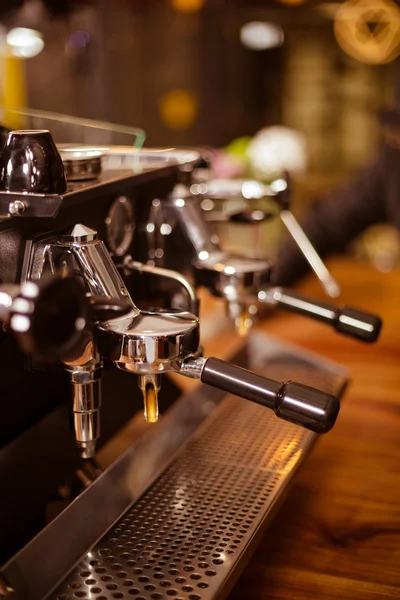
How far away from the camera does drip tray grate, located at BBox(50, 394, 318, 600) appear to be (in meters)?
0.56

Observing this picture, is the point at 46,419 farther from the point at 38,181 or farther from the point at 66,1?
the point at 66,1

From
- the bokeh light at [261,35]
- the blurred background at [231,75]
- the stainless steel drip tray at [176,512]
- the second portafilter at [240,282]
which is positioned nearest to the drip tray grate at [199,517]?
the stainless steel drip tray at [176,512]

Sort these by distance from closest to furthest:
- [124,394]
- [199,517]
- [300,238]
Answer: [199,517]
[124,394]
[300,238]

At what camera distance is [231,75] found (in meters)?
4.35

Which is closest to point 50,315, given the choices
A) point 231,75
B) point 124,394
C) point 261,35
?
point 124,394

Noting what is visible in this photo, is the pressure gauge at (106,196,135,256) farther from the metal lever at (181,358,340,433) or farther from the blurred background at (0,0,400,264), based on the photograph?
the blurred background at (0,0,400,264)

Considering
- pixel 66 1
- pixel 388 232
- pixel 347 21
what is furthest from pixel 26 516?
pixel 388 232

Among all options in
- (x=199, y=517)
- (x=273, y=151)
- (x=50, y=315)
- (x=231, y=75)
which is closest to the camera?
(x=50, y=315)

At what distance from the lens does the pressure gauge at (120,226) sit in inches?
28.8

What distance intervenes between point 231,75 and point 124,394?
376 centimetres

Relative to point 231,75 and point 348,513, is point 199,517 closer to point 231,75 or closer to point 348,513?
point 348,513

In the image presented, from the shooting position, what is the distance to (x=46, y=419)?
70cm

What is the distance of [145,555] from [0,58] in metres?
1.66

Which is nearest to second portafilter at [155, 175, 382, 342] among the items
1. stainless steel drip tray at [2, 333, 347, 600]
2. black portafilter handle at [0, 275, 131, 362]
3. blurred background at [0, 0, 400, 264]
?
stainless steel drip tray at [2, 333, 347, 600]
